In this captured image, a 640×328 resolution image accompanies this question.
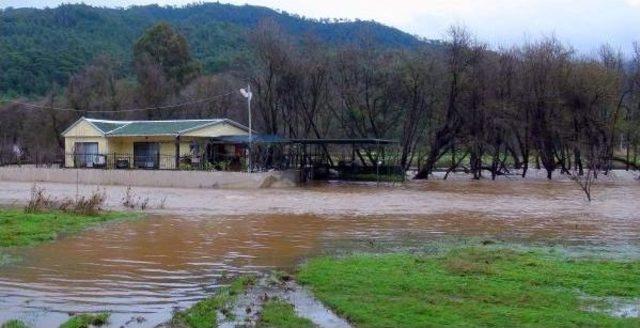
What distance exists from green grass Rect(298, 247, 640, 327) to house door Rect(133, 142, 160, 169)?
35860mm

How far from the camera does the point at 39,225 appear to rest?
1909cm

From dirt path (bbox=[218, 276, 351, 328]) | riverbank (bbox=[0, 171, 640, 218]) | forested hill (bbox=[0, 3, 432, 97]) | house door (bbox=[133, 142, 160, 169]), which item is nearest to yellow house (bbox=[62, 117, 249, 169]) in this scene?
house door (bbox=[133, 142, 160, 169])

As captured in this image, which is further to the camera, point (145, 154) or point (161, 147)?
point (145, 154)

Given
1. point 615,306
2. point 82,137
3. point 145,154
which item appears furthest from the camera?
point 82,137

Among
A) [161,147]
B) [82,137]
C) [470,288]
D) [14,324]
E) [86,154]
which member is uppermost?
[82,137]

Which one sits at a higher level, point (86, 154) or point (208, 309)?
point (86, 154)

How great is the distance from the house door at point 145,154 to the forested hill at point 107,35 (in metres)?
19.6

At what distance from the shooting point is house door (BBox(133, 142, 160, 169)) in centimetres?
4859

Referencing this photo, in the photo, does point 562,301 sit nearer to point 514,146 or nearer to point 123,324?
point 123,324

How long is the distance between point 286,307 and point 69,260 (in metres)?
6.40

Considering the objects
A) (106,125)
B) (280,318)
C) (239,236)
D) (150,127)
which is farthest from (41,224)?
(106,125)

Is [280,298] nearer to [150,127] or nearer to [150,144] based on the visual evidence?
[150,144]

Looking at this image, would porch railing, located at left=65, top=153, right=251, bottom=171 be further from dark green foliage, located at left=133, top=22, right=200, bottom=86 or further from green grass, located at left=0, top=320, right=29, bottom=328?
green grass, located at left=0, top=320, right=29, bottom=328

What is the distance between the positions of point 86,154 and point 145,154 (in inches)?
162
